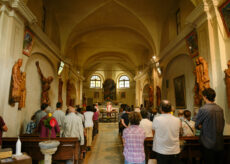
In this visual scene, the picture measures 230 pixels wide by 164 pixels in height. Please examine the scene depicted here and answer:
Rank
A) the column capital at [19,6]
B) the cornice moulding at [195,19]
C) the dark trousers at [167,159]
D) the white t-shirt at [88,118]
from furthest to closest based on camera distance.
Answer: the white t-shirt at [88,118]
the cornice moulding at [195,19]
the column capital at [19,6]
the dark trousers at [167,159]

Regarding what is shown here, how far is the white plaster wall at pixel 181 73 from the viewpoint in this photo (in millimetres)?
7016

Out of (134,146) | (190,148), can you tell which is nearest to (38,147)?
(134,146)

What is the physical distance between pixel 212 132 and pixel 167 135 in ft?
2.54

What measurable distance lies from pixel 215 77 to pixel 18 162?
16.4 feet

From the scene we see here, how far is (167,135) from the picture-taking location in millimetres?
2408

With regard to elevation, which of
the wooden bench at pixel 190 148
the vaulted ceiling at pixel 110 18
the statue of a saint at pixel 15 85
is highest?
the vaulted ceiling at pixel 110 18

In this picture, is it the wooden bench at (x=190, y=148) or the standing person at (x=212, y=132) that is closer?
the standing person at (x=212, y=132)

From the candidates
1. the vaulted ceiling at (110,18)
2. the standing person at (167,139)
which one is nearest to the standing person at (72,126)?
the standing person at (167,139)

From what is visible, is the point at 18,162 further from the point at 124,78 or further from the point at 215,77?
the point at 124,78

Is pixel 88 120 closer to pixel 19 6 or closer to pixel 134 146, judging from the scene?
pixel 134 146

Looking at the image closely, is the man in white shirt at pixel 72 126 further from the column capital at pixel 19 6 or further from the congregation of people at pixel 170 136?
the column capital at pixel 19 6

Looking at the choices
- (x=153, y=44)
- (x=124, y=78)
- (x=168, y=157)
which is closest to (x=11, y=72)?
(x=168, y=157)

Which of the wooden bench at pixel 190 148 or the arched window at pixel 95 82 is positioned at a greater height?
the arched window at pixel 95 82

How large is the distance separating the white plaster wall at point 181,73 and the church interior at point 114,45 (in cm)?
4
